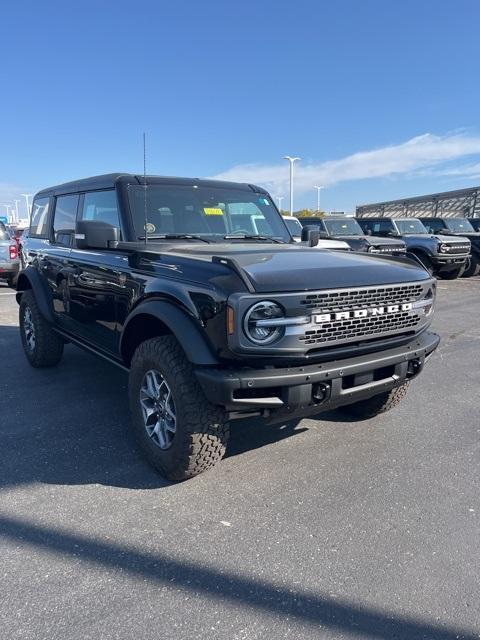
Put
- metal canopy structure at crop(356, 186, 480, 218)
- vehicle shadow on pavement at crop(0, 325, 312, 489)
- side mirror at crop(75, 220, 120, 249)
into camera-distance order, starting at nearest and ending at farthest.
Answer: vehicle shadow on pavement at crop(0, 325, 312, 489)
side mirror at crop(75, 220, 120, 249)
metal canopy structure at crop(356, 186, 480, 218)

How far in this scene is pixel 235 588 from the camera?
7.20 feet

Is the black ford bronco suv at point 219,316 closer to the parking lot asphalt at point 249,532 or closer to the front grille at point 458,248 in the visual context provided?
the parking lot asphalt at point 249,532

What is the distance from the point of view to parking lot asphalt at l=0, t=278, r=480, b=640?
2027 mm

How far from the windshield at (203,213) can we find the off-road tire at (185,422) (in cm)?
117

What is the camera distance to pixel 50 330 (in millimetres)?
5270

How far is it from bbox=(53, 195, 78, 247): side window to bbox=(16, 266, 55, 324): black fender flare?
51 centimetres

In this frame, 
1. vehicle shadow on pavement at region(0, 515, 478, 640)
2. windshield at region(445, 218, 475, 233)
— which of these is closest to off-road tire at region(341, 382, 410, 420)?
vehicle shadow on pavement at region(0, 515, 478, 640)

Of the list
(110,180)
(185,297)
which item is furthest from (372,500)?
(110,180)

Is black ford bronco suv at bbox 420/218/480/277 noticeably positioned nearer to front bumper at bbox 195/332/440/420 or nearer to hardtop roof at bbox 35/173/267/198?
hardtop roof at bbox 35/173/267/198

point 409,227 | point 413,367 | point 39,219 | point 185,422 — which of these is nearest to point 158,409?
point 185,422

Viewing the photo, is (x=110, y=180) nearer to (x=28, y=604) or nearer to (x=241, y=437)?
(x=241, y=437)

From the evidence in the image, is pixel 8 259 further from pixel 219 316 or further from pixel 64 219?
pixel 219 316

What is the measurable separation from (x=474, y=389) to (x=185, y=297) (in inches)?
138

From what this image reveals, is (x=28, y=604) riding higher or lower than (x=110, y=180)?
lower
